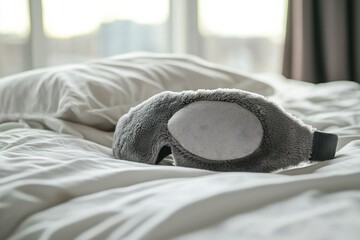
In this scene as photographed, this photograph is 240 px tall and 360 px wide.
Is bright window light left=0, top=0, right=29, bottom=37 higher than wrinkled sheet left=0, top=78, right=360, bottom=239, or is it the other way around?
bright window light left=0, top=0, right=29, bottom=37

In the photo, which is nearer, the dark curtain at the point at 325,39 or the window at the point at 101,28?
the window at the point at 101,28

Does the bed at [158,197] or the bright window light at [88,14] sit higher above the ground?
the bright window light at [88,14]

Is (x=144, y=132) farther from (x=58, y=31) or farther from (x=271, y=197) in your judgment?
(x=58, y=31)

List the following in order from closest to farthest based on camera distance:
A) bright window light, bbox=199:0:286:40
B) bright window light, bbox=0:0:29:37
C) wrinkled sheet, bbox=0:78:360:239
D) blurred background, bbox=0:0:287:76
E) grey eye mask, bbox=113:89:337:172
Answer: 1. wrinkled sheet, bbox=0:78:360:239
2. grey eye mask, bbox=113:89:337:172
3. bright window light, bbox=0:0:29:37
4. blurred background, bbox=0:0:287:76
5. bright window light, bbox=199:0:286:40

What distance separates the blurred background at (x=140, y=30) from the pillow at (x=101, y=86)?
0.81 metres

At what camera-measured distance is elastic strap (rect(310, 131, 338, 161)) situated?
81cm

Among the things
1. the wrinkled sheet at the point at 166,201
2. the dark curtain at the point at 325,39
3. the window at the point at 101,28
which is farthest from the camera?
the dark curtain at the point at 325,39

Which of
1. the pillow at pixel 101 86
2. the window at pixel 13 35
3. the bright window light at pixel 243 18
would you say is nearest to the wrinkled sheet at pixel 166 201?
the pillow at pixel 101 86

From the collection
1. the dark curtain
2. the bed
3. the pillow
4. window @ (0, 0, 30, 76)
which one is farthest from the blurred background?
the bed

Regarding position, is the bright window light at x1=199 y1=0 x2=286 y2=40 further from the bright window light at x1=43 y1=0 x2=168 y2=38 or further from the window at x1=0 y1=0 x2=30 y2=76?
the window at x1=0 y1=0 x2=30 y2=76

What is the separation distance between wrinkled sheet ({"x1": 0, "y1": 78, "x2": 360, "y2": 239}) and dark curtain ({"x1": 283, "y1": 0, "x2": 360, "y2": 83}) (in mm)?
1800

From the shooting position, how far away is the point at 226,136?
0.78 meters

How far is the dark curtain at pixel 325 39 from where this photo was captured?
8.17 ft

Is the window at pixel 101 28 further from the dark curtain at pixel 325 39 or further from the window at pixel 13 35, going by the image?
the dark curtain at pixel 325 39
